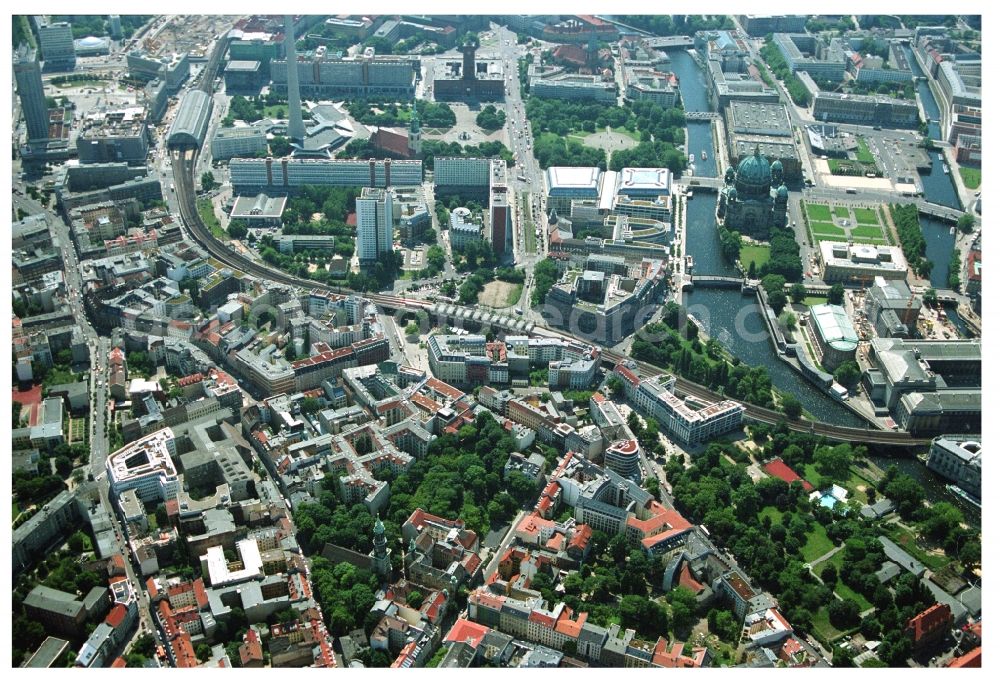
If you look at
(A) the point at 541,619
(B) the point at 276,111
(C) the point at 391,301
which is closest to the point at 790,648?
(A) the point at 541,619

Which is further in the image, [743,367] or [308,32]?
[308,32]

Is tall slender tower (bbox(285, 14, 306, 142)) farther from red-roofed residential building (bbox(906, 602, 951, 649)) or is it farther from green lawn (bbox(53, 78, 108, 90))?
red-roofed residential building (bbox(906, 602, 951, 649))

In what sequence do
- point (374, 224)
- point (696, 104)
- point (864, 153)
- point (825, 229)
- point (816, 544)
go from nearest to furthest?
1. point (816, 544)
2. point (374, 224)
3. point (825, 229)
4. point (864, 153)
5. point (696, 104)

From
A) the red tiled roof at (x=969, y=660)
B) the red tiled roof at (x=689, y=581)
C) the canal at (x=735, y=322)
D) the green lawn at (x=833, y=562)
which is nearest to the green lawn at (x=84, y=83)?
the canal at (x=735, y=322)

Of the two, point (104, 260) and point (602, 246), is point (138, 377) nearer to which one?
point (104, 260)

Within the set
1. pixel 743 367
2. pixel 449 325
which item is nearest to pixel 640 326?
pixel 743 367

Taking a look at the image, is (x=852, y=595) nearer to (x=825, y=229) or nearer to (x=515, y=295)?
(x=515, y=295)

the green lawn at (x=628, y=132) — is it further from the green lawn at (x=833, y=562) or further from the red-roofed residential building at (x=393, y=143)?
the green lawn at (x=833, y=562)
